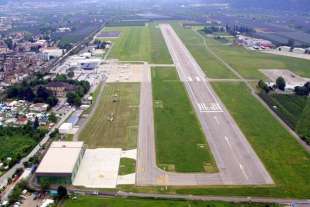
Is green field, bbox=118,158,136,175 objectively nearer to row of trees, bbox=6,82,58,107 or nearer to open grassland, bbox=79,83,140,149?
open grassland, bbox=79,83,140,149

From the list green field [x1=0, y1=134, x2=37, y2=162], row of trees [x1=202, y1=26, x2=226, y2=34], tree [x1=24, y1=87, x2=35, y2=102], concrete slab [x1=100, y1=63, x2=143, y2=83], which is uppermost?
row of trees [x1=202, y1=26, x2=226, y2=34]

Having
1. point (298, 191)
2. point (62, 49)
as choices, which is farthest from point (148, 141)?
point (62, 49)

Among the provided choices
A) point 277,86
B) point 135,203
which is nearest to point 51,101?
point 135,203

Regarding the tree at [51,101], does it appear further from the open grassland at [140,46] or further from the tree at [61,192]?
the open grassland at [140,46]

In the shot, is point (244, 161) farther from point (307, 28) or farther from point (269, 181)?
point (307, 28)

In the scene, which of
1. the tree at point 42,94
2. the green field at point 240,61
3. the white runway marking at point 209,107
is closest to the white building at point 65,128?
the tree at point 42,94

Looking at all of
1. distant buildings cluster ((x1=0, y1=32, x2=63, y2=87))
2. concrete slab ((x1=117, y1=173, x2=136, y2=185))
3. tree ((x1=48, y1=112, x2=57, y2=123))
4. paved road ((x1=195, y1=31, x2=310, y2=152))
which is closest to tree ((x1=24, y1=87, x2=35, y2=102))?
tree ((x1=48, y1=112, x2=57, y2=123))
